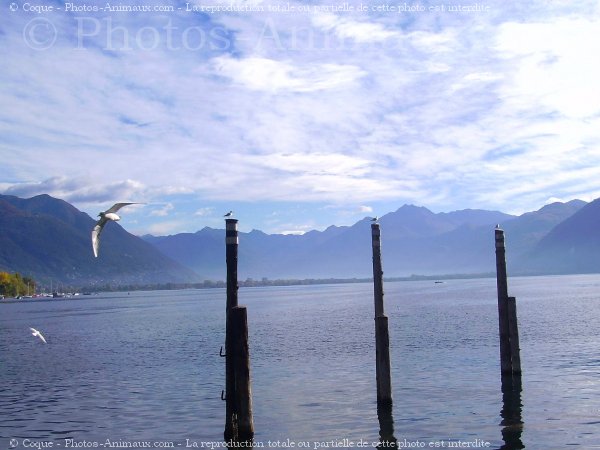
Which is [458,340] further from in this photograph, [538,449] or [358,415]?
[538,449]

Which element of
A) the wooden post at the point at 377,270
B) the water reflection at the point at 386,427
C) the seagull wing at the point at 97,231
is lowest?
the water reflection at the point at 386,427

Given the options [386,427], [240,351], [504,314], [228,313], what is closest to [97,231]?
[228,313]

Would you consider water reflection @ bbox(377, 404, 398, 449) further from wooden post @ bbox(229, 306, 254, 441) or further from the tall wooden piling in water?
wooden post @ bbox(229, 306, 254, 441)

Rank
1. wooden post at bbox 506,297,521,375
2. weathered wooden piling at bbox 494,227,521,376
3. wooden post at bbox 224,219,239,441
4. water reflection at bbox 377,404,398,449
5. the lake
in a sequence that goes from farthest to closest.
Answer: wooden post at bbox 506,297,521,375 → weathered wooden piling at bbox 494,227,521,376 → the lake → water reflection at bbox 377,404,398,449 → wooden post at bbox 224,219,239,441

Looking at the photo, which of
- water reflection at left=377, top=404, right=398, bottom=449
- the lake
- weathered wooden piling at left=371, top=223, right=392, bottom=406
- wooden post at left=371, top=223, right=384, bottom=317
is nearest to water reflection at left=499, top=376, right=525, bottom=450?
the lake

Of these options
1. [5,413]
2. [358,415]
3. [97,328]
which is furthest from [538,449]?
[97,328]

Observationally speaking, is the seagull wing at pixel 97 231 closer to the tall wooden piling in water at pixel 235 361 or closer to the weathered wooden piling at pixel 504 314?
the tall wooden piling in water at pixel 235 361

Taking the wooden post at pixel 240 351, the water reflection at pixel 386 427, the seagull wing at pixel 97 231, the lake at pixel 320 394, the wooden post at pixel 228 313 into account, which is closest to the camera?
the wooden post at pixel 240 351

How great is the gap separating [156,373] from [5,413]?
11.5m

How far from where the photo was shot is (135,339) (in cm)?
6638

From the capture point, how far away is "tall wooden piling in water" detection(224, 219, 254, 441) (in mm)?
19188

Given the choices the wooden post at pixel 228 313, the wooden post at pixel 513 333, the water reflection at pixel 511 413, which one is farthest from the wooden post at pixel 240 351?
the wooden post at pixel 513 333

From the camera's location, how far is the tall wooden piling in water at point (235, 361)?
19.2 m

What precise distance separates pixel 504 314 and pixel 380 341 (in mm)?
7424
